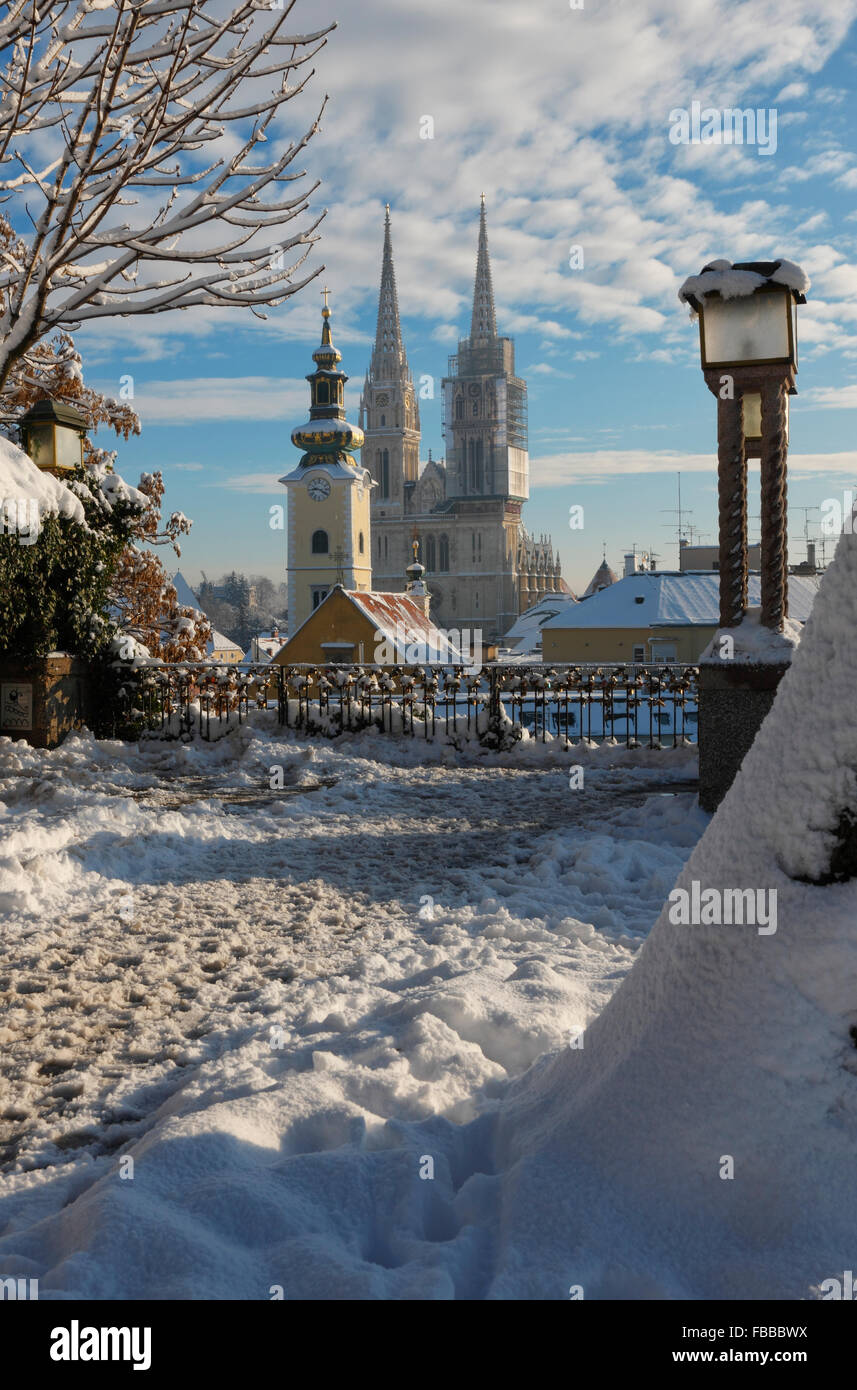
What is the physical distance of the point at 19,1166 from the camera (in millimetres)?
3045

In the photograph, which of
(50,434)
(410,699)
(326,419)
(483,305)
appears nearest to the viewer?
(50,434)

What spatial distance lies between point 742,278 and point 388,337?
472 feet

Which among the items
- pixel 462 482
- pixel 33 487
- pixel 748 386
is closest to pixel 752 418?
pixel 748 386

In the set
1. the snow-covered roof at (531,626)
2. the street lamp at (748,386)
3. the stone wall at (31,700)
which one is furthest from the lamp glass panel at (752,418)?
the snow-covered roof at (531,626)

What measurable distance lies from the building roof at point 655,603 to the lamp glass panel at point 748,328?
144 ft

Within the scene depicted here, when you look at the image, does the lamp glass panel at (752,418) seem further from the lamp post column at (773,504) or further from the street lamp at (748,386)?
the lamp post column at (773,504)

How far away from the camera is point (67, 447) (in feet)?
42.7

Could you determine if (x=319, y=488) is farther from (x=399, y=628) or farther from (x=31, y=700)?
(x=31, y=700)

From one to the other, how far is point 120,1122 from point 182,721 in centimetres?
1034

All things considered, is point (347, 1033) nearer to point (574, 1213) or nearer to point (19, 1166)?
point (19, 1166)

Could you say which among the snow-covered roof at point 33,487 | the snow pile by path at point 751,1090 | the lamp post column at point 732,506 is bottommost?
the snow pile by path at point 751,1090

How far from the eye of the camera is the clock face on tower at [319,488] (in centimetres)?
8206

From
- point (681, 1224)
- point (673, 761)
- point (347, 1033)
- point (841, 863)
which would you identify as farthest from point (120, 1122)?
point (673, 761)

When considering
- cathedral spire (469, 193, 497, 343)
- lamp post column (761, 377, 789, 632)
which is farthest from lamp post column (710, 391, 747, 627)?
cathedral spire (469, 193, 497, 343)
